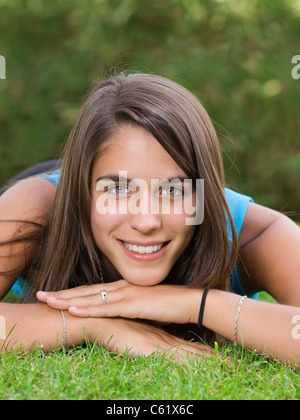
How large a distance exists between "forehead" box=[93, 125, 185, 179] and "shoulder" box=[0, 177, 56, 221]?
0.47 metres

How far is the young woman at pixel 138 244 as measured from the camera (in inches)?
84.0

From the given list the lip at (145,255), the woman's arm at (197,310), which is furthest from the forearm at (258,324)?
the lip at (145,255)

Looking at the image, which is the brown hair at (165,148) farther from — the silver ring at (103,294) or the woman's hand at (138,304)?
the silver ring at (103,294)

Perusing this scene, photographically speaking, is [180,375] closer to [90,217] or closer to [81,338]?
[81,338]

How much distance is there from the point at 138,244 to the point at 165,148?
0.38 meters

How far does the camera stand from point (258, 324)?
2.11m

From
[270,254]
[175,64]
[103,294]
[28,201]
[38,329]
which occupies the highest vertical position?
[175,64]

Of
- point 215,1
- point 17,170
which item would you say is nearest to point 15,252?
point 17,170

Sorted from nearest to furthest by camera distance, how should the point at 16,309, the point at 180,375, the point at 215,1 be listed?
the point at 180,375
the point at 16,309
the point at 215,1

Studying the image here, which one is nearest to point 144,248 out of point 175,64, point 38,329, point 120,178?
point 120,178

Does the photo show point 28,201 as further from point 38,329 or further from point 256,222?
point 256,222

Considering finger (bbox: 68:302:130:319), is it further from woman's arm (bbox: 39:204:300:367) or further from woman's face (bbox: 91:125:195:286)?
woman's face (bbox: 91:125:195:286)
